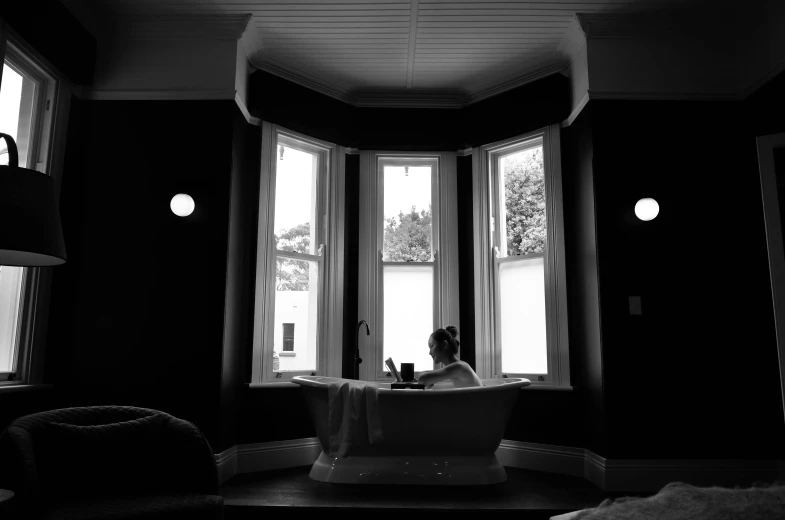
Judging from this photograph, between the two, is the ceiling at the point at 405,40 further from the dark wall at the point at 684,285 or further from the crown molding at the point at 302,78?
the dark wall at the point at 684,285

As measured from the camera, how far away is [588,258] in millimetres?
3969

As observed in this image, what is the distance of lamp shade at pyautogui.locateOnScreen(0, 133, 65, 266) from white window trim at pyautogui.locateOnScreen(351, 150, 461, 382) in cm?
287

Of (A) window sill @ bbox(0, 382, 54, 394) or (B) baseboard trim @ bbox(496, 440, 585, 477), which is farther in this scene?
(B) baseboard trim @ bbox(496, 440, 585, 477)

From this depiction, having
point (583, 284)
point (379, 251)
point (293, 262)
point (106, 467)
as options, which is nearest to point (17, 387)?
point (106, 467)

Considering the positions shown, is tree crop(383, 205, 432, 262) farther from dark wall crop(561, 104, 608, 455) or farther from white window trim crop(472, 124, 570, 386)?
dark wall crop(561, 104, 608, 455)

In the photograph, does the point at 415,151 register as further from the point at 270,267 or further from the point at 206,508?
the point at 206,508

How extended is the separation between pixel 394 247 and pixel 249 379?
1.58m

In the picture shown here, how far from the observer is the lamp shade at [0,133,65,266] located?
1.83 meters

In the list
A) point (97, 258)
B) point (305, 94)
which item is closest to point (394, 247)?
point (305, 94)

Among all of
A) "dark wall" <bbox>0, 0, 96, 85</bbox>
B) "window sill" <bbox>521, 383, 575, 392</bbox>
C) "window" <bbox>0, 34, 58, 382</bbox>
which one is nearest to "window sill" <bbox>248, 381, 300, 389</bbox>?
"window" <bbox>0, 34, 58, 382</bbox>

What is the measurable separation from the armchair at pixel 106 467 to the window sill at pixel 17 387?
2.67 feet

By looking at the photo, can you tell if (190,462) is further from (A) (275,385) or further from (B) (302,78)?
(B) (302,78)

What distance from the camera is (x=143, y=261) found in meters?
3.75

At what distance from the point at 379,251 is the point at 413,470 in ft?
5.99
